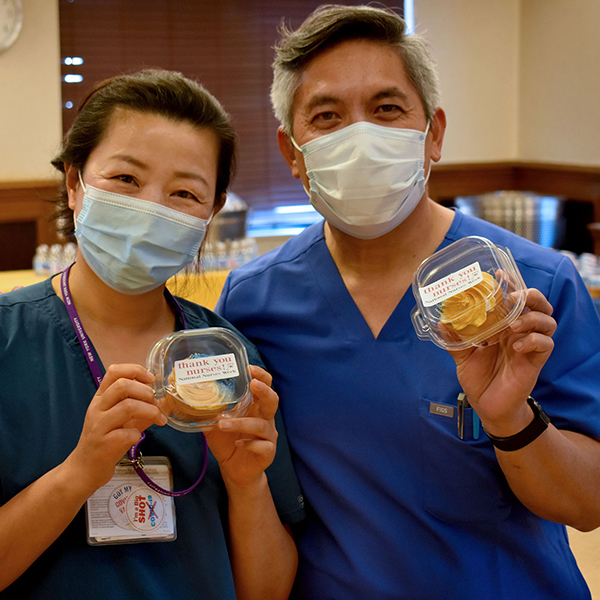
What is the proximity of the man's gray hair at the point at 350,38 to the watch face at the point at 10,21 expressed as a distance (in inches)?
157

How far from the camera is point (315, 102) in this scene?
4.90 ft

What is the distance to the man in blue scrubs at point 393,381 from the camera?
1.37m

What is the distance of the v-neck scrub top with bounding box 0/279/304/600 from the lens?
3.78ft

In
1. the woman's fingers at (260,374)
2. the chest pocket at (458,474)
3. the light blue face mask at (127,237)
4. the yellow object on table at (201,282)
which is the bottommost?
the chest pocket at (458,474)

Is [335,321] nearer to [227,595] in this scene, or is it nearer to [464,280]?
[464,280]

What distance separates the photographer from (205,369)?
114cm

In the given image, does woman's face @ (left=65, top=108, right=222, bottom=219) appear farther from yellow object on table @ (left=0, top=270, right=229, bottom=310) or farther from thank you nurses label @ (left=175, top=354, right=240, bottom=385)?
yellow object on table @ (left=0, top=270, right=229, bottom=310)

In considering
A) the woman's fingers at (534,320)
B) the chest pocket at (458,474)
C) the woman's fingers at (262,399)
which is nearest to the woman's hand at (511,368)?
the woman's fingers at (534,320)

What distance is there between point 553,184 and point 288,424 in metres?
4.55

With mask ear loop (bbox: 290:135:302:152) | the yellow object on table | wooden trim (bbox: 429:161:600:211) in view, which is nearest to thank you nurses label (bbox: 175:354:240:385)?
mask ear loop (bbox: 290:135:302:152)

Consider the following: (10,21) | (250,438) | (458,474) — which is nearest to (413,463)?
(458,474)

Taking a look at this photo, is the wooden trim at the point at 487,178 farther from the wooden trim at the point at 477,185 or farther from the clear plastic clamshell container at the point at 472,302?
the clear plastic clamshell container at the point at 472,302

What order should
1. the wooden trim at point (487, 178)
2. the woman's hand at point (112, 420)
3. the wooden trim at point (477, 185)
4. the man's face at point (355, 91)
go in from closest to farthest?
the woman's hand at point (112, 420)
the man's face at point (355, 91)
the wooden trim at point (477, 185)
the wooden trim at point (487, 178)

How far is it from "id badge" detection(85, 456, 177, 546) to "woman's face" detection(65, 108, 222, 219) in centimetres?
51
